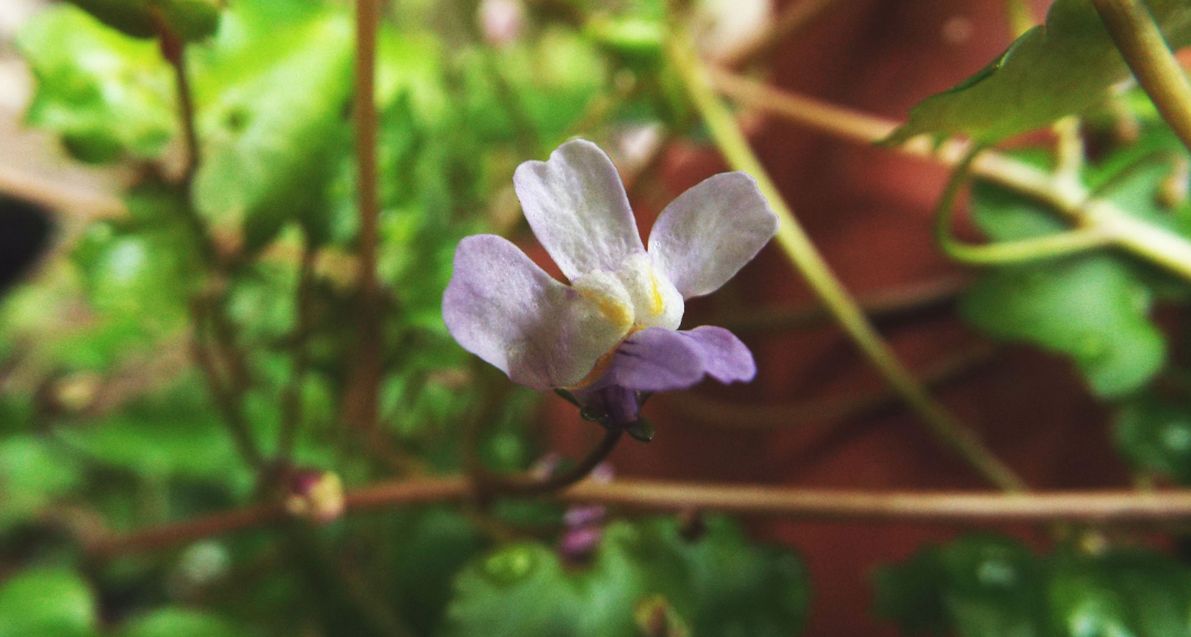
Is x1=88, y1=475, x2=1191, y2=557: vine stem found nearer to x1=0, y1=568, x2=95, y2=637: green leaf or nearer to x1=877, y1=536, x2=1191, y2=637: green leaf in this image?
x1=877, y1=536, x2=1191, y2=637: green leaf

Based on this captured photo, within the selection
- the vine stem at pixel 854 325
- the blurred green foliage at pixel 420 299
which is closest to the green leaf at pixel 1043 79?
the blurred green foliage at pixel 420 299

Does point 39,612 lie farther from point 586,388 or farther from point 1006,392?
point 1006,392

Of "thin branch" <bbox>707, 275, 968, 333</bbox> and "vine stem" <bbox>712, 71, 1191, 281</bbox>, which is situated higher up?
"vine stem" <bbox>712, 71, 1191, 281</bbox>

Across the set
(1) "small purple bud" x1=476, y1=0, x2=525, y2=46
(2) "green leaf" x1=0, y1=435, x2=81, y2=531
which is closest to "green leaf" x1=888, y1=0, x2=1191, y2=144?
(1) "small purple bud" x1=476, y1=0, x2=525, y2=46

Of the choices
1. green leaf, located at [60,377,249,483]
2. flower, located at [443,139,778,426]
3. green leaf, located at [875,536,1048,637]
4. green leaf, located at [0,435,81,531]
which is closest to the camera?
flower, located at [443,139,778,426]

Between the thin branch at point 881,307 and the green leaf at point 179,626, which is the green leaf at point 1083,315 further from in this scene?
the green leaf at point 179,626

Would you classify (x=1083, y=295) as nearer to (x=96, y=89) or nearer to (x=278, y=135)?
(x=278, y=135)

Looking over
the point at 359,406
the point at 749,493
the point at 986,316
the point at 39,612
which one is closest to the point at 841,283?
the point at 986,316

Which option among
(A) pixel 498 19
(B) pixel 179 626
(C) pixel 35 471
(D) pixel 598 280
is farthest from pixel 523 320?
(C) pixel 35 471
